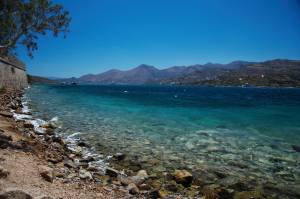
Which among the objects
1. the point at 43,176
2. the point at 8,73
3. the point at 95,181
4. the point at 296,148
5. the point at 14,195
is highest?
the point at 8,73

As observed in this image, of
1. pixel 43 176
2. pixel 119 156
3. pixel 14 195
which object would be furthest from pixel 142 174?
pixel 14 195

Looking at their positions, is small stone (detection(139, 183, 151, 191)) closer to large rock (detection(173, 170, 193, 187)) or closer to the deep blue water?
large rock (detection(173, 170, 193, 187))

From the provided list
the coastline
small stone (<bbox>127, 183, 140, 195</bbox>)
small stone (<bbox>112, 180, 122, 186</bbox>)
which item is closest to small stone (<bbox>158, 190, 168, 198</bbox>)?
small stone (<bbox>127, 183, 140, 195</bbox>)

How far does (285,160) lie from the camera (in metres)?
15.4

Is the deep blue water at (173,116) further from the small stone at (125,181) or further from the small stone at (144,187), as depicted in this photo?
the small stone at (144,187)

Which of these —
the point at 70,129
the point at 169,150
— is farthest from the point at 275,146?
the point at 70,129

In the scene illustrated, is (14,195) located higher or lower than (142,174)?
higher

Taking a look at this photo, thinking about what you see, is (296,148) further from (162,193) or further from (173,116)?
(173,116)

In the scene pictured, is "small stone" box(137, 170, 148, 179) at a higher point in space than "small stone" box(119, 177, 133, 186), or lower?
lower

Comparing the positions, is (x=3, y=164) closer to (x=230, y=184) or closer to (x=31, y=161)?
(x=31, y=161)

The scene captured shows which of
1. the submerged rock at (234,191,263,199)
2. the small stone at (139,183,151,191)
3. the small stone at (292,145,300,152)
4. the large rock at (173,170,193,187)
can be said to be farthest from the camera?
the small stone at (292,145,300,152)

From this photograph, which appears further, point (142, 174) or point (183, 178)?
point (142, 174)

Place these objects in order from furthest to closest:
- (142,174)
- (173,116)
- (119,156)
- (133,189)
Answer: (173,116), (119,156), (142,174), (133,189)

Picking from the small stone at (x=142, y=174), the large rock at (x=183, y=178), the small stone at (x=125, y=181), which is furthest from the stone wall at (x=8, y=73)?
the large rock at (x=183, y=178)
